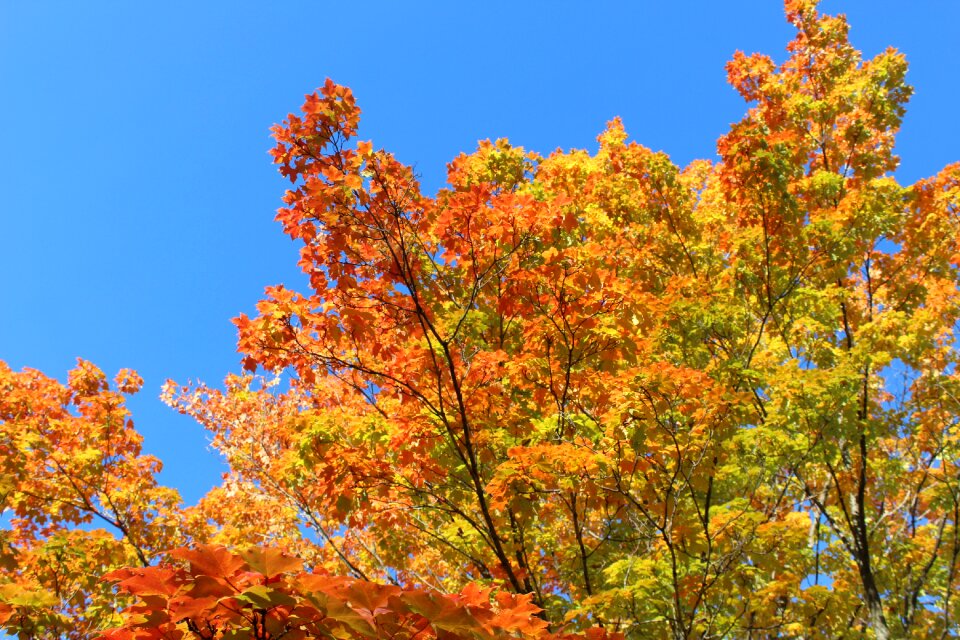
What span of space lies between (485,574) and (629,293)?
3.18 m

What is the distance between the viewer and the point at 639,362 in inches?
242

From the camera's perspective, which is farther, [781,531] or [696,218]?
[696,218]

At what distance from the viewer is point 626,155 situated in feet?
26.3

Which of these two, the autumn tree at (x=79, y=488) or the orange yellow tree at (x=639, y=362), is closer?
the orange yellow tree at (x=639, y=362)

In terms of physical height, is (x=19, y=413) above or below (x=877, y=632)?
above

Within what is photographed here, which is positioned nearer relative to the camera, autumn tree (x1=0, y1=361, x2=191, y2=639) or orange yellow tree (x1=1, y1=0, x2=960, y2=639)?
orange yellow tree (x1=1, y1=0, x2=960, y2=639)

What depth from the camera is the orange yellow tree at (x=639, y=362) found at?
5.01m

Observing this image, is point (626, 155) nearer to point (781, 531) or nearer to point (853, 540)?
point (781, 531)

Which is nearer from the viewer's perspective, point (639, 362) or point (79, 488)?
point (639, 362)

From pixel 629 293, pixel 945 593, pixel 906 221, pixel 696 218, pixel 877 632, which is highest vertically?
pixel 906 221

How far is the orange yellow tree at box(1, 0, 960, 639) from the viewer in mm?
5012

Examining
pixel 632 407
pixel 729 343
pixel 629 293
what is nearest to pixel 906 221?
pixel 729 343

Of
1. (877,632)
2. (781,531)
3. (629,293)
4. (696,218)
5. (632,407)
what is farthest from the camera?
(696,218)

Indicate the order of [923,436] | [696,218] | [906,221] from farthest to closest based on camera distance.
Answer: [923,436]
[906,221]
[696,218]
